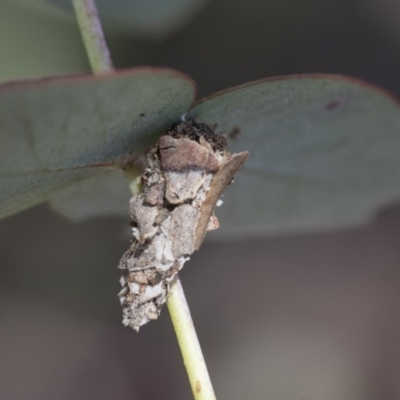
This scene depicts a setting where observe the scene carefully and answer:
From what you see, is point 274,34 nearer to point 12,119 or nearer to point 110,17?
point 110,17

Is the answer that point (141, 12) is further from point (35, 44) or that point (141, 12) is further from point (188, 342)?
point (188, 342)

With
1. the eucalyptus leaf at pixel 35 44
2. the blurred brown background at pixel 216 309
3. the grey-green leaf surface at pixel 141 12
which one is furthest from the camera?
the blurred brown background at pixel 216 309

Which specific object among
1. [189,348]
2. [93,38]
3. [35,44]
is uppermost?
[35,44]

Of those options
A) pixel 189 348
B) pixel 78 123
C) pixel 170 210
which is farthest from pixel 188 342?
pixel 78 123

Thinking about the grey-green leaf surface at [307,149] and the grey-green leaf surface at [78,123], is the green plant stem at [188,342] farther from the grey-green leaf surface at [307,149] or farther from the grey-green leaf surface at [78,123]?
the grey-green leaf surface at [307,149]

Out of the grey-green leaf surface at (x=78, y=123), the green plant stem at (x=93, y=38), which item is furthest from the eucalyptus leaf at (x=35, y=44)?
the grey-green leaf surface at (x=78, y=123)

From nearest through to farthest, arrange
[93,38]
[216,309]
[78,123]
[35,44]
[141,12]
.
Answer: [78,123]
[93,38]
[141,12]
[35,44]
[216,309]
